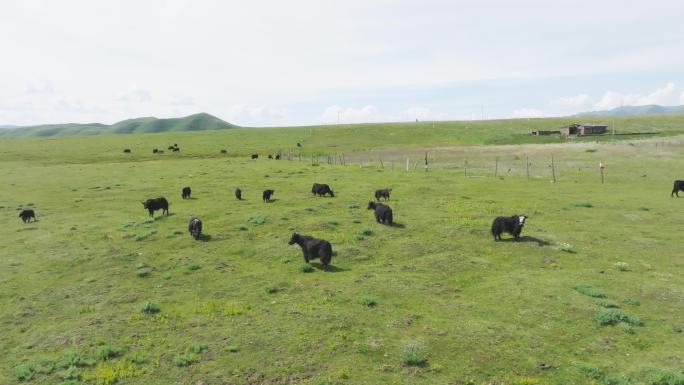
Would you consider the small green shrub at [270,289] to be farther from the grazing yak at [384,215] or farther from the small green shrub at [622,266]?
the small green shrub at [622,266]

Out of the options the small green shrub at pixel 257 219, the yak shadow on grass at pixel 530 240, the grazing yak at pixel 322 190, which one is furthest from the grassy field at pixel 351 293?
the grazing yak at pixel 322 190

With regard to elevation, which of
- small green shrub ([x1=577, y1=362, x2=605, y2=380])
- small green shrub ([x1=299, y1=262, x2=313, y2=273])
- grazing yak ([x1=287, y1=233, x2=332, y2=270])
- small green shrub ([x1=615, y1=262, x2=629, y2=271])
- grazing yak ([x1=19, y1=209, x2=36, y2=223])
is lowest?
small green shrub ([x1=577, y1=362, x2=605, y2=380])

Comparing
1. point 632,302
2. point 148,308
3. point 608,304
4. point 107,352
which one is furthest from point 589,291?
point 107,352

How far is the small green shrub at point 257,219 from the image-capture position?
93.8 feet

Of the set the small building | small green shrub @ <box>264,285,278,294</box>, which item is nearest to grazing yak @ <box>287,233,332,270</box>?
small green shrub @ <box>264,285,278,294</box>

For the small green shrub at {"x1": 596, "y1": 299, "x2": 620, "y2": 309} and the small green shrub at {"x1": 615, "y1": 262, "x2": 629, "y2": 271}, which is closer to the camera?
the small green shrub at {"x1": 596, "y1": 299, "x2": 620, "y2": 309}

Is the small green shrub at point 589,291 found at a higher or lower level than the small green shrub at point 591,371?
higher

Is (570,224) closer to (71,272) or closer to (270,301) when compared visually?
(270,301)

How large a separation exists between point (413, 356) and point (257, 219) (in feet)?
60.0

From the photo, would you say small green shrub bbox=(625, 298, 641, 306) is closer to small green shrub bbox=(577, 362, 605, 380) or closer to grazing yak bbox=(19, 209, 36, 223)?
small green shrub bbox=(577, 362, 605, 380)

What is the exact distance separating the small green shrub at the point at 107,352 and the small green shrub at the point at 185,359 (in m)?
2.12

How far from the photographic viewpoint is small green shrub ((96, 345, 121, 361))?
13558 mm

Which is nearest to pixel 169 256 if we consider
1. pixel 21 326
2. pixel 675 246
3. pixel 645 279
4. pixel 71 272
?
pixel 71 272

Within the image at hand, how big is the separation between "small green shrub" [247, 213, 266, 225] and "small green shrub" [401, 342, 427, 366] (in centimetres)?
1717
